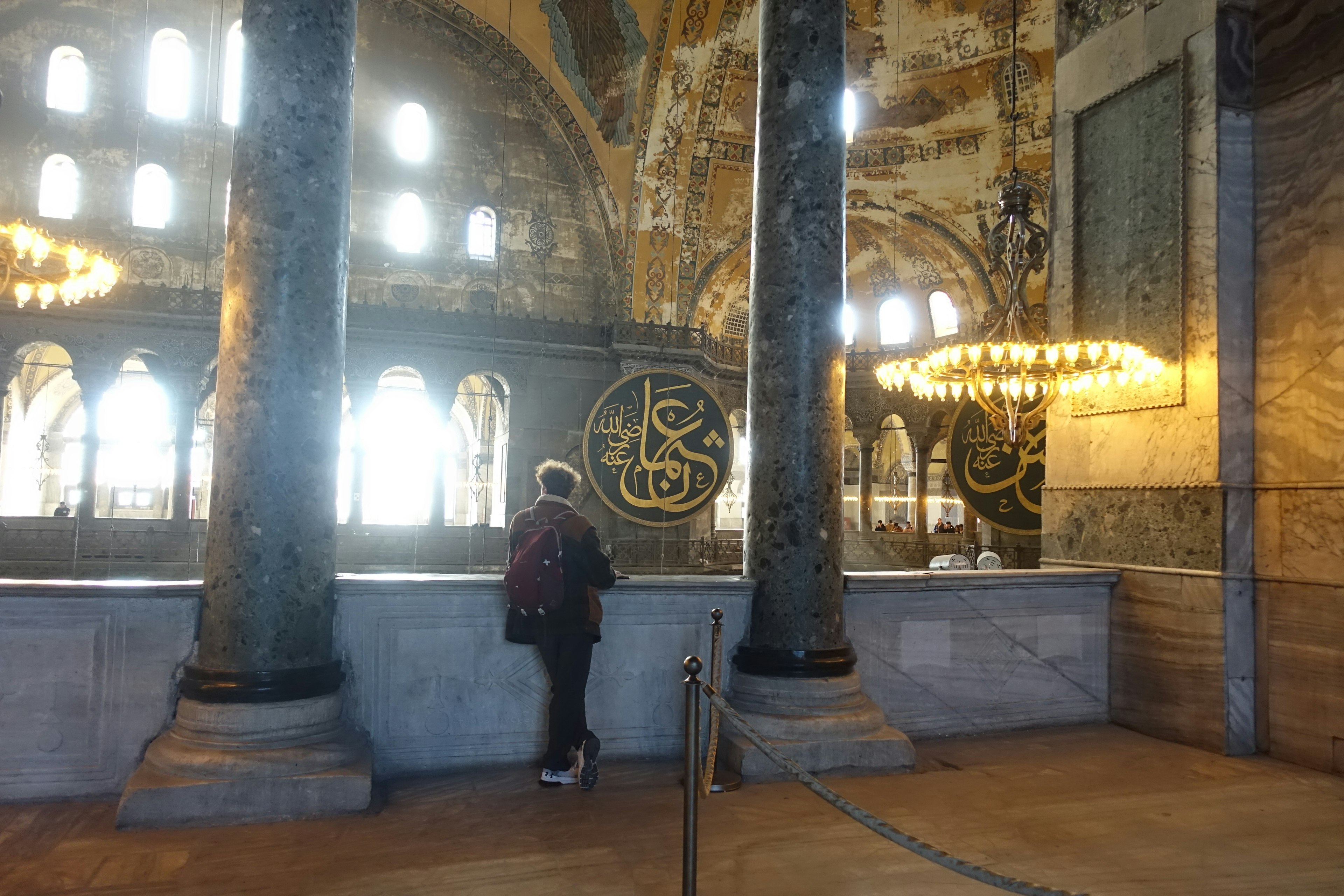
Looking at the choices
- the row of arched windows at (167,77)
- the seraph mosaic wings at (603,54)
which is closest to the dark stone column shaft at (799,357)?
the seraph mosaic wings at (603,54)

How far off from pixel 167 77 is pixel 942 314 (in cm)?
1271

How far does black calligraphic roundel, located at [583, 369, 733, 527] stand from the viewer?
8.97 metres

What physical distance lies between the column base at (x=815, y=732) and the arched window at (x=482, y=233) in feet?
39.0

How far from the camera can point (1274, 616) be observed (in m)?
4.36

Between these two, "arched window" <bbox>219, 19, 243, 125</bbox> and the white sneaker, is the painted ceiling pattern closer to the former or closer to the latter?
"arched window" <bbox>219, 19, 243, 125</bbox>

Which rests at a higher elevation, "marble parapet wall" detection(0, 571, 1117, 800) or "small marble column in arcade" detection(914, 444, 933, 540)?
"small marble column in arcade" detection(914, 444, 933, 540)

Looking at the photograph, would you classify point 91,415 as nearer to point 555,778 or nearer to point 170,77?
point 170,77

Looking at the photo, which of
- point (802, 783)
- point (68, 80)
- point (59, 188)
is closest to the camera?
point (802, 783)

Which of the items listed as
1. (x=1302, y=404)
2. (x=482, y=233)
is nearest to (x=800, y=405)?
(x=1302, y=404)

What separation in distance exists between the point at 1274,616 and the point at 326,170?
467 cm

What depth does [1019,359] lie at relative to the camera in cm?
546

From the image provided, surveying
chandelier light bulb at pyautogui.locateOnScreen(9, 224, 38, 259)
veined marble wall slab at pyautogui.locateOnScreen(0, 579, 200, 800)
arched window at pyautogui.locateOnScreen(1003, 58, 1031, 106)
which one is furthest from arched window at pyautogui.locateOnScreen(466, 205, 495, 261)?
veined marble wall slab at pyautogui.locateOnScreen(0, 579, 200, 800)

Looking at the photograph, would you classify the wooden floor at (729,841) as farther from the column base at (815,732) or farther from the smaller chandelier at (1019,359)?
the smaller chandelier at (1019,359)

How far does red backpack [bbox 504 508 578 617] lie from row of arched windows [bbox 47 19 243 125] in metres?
12.4
